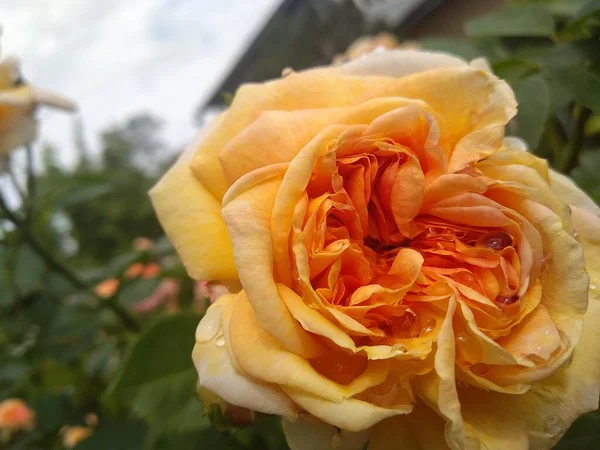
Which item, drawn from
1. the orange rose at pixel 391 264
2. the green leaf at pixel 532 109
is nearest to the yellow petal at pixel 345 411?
the orange rose at pixel 391 264

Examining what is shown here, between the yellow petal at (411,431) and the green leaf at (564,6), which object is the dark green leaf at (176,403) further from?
the green leaf at (564,6)

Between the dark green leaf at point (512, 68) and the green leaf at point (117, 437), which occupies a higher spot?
the dark green leaf at point (512, 68)

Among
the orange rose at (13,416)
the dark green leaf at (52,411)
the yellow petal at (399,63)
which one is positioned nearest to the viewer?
the yellow petal at (399,63)

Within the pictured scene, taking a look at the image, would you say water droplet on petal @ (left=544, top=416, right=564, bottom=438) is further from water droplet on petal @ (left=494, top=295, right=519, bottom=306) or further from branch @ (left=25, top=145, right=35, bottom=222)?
branch @ (left=25, top=145, right=35, bottom=222)

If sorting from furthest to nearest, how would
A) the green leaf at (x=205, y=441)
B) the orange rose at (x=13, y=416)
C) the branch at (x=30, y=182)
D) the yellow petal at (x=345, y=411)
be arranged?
the orange rose at (x=13, y=416), the branch at (x=30, y=182), the green leaf at (x=205, y=441), the yellow petal at (x=345, y=411)

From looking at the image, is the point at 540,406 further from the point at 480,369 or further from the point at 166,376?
the point at 166,376

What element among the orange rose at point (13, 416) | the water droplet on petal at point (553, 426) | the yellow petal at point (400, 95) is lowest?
the orange rose at point (13, 416)

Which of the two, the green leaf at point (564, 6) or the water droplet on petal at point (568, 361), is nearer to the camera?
the water droplet on petal at point (568, 361)

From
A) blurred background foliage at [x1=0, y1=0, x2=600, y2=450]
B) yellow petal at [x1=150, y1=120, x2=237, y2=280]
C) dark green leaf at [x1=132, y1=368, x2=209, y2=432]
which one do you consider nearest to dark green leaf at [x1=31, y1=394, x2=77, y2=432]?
blurred background foliage at [x1=0, y1=0, x2=600, y2=450]
